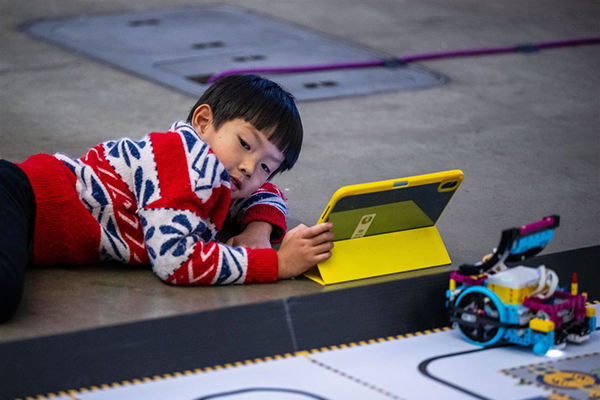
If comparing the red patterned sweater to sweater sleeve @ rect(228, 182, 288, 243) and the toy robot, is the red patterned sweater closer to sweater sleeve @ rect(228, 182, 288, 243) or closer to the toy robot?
sweater sleeve @ rect(228, 182, 288, 243)

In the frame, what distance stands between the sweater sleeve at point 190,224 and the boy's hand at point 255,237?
0.15 meters

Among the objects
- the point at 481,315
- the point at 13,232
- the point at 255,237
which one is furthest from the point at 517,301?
the point at 13,232

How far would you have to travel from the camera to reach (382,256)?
2.16m

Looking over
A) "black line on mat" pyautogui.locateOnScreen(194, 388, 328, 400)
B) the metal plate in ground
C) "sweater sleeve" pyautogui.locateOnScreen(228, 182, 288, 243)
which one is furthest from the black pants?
the metal plate in ground

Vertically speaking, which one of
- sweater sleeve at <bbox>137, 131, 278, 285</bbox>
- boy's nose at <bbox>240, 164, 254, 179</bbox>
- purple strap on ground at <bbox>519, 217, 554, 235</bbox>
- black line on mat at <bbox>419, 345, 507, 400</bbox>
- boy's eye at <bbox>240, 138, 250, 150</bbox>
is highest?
purple strap on ground at <bbox>519, 217, 554, 235</bbox>

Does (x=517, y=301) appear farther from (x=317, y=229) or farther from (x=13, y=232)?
(x=13, y=232)

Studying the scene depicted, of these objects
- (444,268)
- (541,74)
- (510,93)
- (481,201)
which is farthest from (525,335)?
(541,74)

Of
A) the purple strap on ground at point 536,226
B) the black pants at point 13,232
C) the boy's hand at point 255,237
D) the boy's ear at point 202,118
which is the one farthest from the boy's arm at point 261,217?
the purple strap on ground at point 536,226

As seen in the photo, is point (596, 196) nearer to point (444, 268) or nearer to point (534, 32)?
point (444, 268)

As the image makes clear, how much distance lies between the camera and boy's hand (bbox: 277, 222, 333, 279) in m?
2.05

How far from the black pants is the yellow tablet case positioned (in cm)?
59

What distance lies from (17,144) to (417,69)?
6.20ft

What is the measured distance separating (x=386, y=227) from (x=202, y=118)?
47 centimetres

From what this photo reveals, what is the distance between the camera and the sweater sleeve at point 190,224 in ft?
6.55
